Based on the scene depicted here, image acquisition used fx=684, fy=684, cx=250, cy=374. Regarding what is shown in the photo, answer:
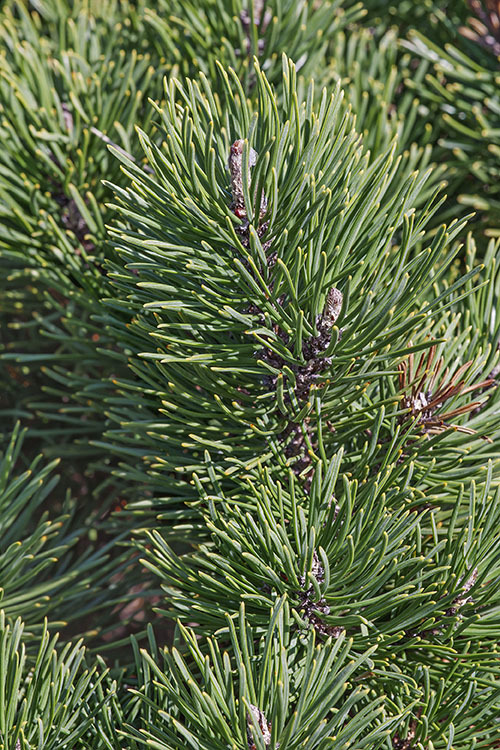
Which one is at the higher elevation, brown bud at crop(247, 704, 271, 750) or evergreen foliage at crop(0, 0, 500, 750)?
evergreen foliage at crop(0, 0, 500, 750)

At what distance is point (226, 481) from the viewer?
344 millimetres

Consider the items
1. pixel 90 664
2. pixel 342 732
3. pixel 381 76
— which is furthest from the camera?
pixel 381 76

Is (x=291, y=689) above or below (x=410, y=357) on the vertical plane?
below

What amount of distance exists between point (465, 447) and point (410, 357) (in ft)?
0.17

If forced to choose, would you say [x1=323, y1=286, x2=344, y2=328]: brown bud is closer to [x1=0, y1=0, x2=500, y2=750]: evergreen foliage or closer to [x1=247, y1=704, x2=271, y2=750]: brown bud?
[x1=0, y1=0, x2=500, y2=750]: evergreen foliage

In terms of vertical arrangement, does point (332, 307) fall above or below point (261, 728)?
above

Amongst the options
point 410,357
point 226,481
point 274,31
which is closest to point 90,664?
point 226,481

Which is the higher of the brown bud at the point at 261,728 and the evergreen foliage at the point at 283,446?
the evergreen foliage at the point at 283,446

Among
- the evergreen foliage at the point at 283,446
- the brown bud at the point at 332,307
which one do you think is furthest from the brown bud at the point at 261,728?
the brown bud at the point at 332,307

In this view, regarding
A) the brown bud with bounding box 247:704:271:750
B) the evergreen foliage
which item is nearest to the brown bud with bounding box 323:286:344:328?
the evergreen foliage

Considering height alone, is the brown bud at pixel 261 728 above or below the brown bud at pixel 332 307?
below

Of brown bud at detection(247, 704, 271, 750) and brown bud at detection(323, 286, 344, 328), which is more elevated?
brown bud at detection(323, 286, 344, 328)

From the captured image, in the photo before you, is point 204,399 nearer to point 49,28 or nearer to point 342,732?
point 342,732

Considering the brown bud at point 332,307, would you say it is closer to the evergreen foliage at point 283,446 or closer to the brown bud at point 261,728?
the evergreen foliage at point 283,446
